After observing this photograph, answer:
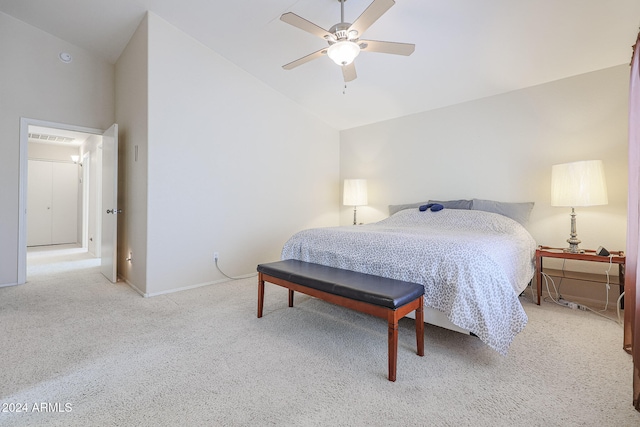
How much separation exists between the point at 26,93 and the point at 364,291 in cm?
471

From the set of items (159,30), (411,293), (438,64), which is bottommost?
(411,293)

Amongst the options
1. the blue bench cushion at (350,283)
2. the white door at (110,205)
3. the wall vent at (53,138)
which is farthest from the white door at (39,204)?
the blue bench cushion at (350,283)

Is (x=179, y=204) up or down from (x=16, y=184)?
down

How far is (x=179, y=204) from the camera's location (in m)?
3.30

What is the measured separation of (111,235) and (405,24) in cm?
410

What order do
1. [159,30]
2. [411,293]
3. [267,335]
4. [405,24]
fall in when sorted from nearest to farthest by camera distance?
[411,293] → [267,335] → [405,24] → [159,30]

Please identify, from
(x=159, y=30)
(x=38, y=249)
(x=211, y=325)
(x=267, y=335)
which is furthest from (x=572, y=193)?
(x=38, y=249)

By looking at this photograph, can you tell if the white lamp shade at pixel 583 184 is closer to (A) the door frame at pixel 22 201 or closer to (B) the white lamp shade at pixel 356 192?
(B) the white lamp shade at pixel 356 192

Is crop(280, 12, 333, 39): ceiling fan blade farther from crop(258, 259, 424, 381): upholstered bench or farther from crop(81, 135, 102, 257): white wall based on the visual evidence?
crop(81, 135, 102, 257): white wall

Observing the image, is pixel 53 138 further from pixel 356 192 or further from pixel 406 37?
pixel 406 37

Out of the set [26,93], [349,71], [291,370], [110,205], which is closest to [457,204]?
[349,71]

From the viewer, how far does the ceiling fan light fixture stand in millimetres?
2197

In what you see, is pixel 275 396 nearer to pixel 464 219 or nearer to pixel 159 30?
pixel 464 219

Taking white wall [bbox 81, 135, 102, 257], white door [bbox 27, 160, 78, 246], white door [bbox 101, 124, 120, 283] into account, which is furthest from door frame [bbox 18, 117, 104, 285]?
white door [bbox 27, 160, 78, 246]
